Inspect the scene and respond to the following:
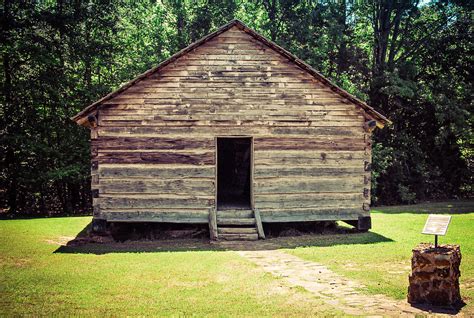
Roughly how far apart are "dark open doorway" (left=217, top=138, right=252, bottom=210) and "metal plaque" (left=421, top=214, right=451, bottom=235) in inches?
654

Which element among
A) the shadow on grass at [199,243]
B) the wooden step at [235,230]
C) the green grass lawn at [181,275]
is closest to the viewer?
the green grass lawn at [181,275]

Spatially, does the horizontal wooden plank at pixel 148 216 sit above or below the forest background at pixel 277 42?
below

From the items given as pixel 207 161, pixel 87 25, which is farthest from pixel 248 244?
pixel 87 25

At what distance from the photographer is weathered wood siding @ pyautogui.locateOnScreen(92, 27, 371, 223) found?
16.6 metres

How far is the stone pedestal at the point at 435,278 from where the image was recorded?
8492mm

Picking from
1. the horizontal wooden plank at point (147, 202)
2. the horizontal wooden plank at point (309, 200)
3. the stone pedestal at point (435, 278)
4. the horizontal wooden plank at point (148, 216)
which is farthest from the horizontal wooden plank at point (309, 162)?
the stone pedestal at point (435, 278)

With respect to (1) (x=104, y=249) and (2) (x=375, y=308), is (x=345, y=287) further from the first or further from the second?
(1) (x=104, y=249)

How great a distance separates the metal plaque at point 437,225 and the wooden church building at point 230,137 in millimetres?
7551

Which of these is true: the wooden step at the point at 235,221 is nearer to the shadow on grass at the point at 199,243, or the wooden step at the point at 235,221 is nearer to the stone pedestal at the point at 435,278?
the shadow on grass at the point at 199,243

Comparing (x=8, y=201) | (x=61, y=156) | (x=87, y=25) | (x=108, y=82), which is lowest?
(x=8, y=201)

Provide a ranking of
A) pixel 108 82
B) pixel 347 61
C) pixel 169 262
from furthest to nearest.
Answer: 1. pixel 347 61
2. pixel 108 82
3. pixel 169 262

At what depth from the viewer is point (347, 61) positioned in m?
33.4

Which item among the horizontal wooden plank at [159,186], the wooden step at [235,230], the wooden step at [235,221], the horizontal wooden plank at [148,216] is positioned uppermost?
the horizontal wooden plank at [159,186]

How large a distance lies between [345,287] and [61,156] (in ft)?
67.7
